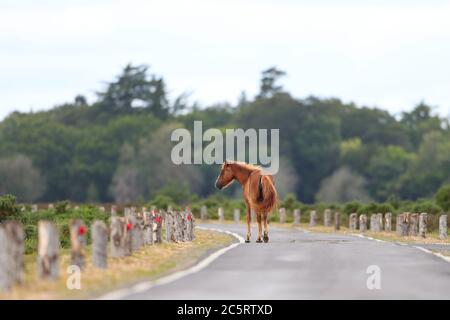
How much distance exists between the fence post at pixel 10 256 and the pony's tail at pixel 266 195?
16.4 metres

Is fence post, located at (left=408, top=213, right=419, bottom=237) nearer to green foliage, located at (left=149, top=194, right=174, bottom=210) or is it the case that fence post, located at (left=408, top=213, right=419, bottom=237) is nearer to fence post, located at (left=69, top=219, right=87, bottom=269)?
fence post, located at (left=69, top=219, right=87, bottom=269)

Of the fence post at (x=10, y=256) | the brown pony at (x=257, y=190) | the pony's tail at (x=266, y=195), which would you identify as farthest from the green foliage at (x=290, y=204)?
the fence post at (x=10, y=256)

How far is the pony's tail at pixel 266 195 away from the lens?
3834 cm

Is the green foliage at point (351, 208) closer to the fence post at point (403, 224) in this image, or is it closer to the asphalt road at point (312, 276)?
the fence post at point (403, 224)

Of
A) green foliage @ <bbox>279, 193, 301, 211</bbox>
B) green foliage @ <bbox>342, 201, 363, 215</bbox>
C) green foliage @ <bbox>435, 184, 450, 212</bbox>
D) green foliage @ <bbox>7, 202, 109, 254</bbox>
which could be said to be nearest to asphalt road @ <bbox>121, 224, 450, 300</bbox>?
green foliage @ <bbox>7, 202, 109, 254</bbox>

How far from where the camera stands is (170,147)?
154750 mm

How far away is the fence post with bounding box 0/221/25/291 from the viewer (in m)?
22.0

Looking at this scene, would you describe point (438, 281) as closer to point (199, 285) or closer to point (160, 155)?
point (199, 285)

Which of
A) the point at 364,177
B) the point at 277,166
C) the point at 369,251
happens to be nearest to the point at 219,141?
the point at 277,166

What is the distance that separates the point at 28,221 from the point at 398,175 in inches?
4283

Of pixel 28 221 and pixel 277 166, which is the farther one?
pixel 277 166

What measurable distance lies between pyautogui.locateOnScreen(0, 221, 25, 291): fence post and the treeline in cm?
10832

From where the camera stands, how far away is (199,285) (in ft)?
74.5
